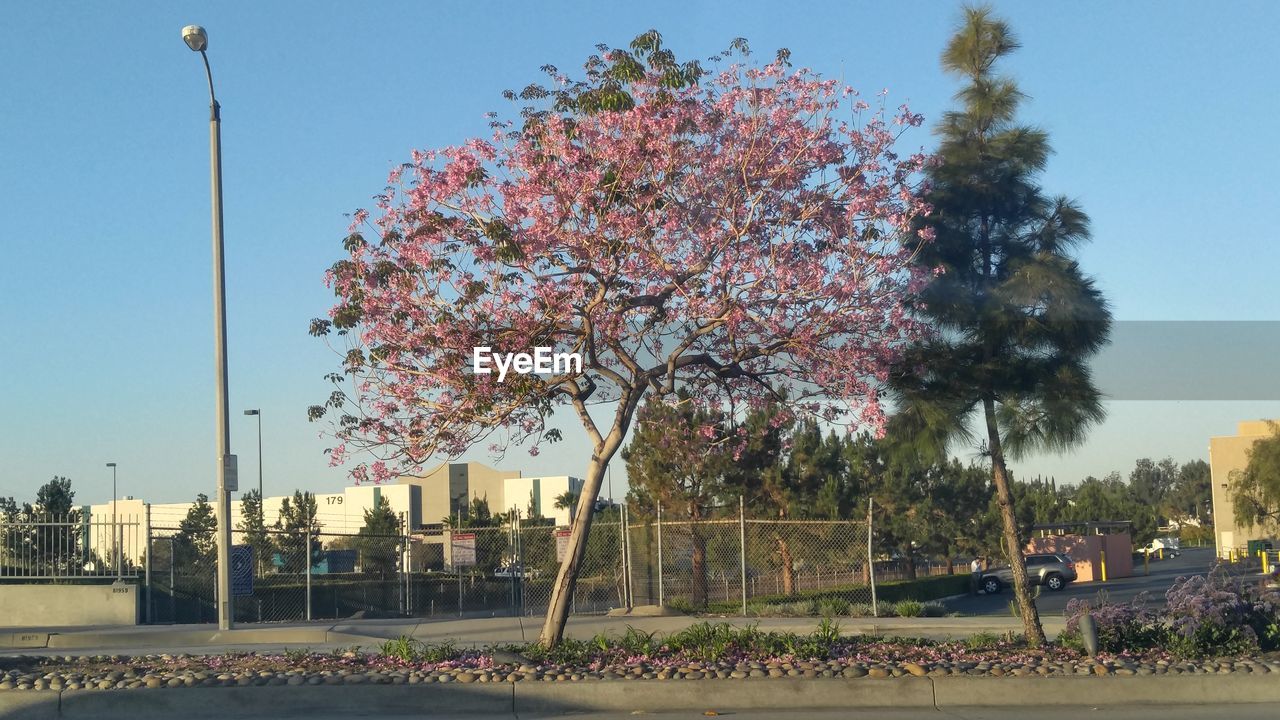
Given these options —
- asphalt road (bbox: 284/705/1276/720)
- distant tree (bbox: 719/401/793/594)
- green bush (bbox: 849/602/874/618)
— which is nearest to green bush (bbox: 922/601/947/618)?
green bush (bbox: 849/602/874/618)

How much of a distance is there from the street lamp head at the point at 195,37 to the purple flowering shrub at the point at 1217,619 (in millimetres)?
13647

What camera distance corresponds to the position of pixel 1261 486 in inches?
Answer: 1900

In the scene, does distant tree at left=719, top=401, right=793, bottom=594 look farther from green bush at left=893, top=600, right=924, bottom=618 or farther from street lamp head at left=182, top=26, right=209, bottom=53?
street lamp head at left=182, top=26, right=209, bottom=53

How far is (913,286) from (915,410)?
1.74m

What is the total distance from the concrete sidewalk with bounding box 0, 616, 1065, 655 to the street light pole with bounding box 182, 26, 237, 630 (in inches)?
28.8

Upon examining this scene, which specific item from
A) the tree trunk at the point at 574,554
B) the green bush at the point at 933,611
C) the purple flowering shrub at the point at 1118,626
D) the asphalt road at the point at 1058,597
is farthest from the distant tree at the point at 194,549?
the asphalt road at the point at 1058,597

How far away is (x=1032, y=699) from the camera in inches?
398

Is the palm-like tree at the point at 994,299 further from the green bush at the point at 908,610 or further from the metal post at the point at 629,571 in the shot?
the metal post at the point at 629,571

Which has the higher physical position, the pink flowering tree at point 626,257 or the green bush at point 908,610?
the pink flowering tree at point 626,257

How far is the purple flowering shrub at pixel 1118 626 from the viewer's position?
1169cm

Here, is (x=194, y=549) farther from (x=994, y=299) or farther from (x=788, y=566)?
(x=994, y=299)

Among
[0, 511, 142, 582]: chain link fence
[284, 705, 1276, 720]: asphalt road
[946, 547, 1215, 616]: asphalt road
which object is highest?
[0, 511, 142, 582]: chain link fence

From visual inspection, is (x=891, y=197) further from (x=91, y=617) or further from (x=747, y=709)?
(x=91, y=617)

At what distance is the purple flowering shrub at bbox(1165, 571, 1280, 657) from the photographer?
38.0ft
